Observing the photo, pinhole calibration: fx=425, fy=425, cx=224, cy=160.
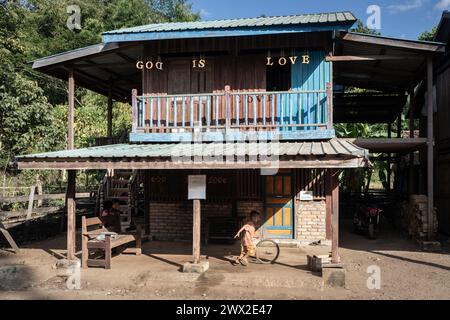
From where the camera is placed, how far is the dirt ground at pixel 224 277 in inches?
281

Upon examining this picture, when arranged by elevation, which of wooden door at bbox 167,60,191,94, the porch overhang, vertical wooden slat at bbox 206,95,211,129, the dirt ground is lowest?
the dirt ground

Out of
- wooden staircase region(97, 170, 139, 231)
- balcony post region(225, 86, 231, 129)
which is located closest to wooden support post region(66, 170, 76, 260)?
balcony post region(225, 86, 231, 129)

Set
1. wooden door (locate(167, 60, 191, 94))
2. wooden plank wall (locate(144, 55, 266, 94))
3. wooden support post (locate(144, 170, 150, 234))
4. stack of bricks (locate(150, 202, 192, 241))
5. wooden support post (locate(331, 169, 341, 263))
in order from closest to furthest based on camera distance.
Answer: wooden support post (locate(331, 169, 341, 263))
wooden plank wall (locate(144, 55, 266, 94))
wooden door (locate(167, 60, 191, 94))
stack of bricks (locate(150, 202, 192, 241))
wooden support post (locate(144, 170, 150, 234))

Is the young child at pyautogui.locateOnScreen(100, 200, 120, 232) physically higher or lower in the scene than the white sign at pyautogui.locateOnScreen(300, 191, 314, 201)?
lower

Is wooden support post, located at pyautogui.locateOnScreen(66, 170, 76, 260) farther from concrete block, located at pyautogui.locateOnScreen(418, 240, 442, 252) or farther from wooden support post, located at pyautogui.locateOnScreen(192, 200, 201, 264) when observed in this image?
concrete block, located at pyautogui.locateOnScreen(418, 240, 442, 252)

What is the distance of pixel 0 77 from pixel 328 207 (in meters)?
14.3

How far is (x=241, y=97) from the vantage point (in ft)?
36.2

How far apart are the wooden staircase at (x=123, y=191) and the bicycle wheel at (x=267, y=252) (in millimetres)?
4571

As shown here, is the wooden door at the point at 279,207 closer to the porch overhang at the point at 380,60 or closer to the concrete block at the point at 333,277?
the porch overhang at the point at 380,60

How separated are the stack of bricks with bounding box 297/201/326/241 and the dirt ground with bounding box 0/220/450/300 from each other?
0.53 m

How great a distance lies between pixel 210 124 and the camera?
11.0 metres

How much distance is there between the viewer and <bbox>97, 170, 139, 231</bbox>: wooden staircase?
13.6 meters

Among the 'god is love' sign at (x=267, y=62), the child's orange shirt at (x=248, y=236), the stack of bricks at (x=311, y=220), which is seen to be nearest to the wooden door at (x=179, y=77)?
the 'god is love' sign at (x=267, y=62)
